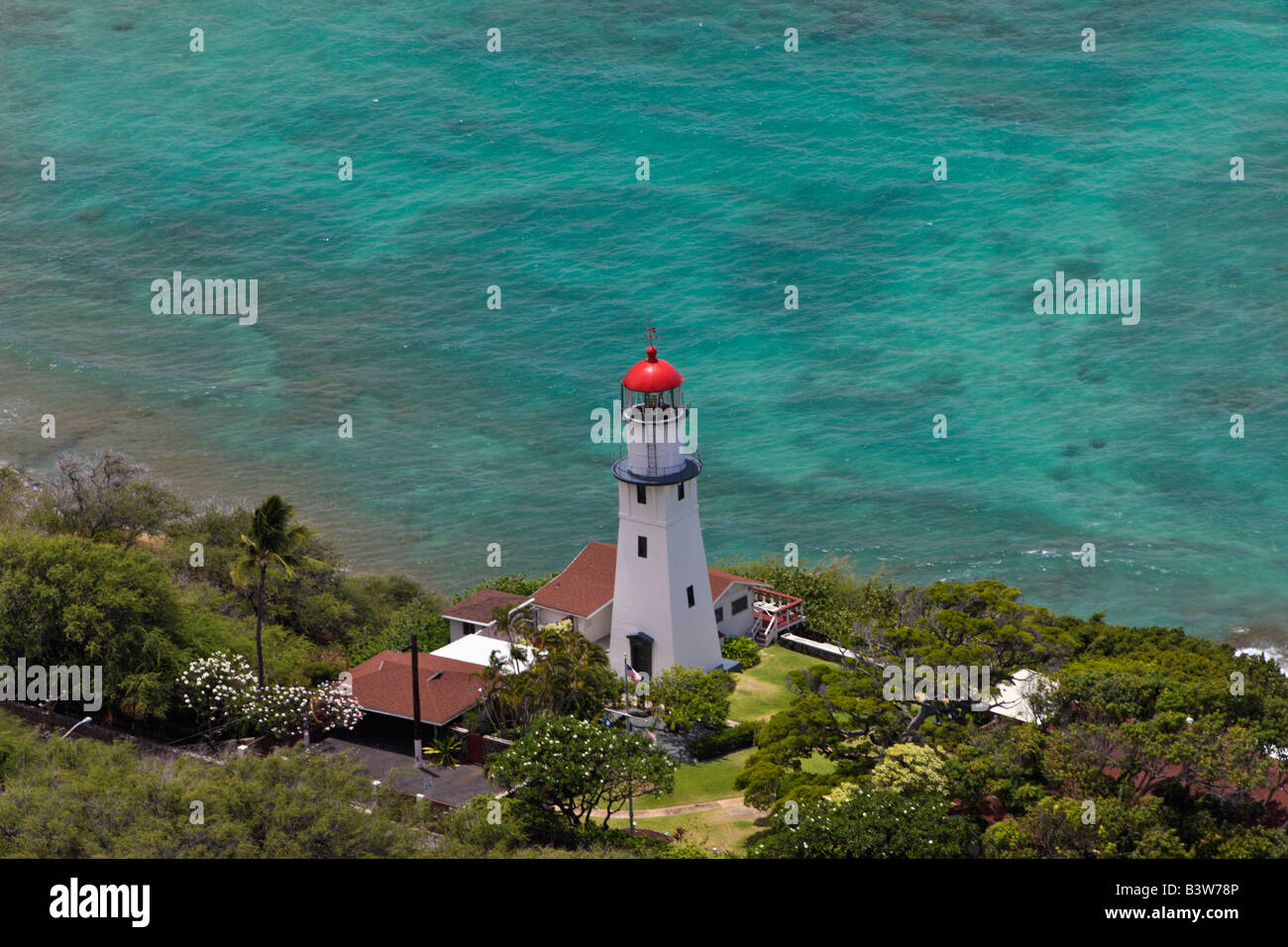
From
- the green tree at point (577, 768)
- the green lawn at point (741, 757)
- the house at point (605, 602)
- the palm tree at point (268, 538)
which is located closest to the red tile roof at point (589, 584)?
the house at point (605, 602)

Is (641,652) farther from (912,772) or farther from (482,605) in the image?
(912,772)

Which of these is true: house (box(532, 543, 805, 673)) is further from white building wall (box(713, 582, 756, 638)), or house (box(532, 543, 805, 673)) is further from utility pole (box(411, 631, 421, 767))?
utility pole (box(411, 631, 421, 767))

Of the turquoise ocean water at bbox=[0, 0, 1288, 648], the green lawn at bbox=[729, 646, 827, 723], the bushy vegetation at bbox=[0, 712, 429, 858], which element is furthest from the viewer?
the turquoise ocean water at bbox=[0, 0, 1288, 648]

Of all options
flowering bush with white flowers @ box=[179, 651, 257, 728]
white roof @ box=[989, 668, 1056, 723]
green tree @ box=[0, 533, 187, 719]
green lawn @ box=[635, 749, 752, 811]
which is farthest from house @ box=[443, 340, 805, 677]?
green tree @ box=[0, 533, 187, 719]

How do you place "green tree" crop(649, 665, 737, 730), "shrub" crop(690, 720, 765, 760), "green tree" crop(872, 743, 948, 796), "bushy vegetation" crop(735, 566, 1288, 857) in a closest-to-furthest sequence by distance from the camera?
"bushy vegetation" crop(735, 566, 1288, 857) < "green tree" crop(872, 743, 948, 796) < "shrub" crop(690, 720, 765, 760) < "green tree" crop(649, 665, 737, 730)

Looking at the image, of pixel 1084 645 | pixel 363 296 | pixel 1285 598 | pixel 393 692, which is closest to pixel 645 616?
pixel 393 692

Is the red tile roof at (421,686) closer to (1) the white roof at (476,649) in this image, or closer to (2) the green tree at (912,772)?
(1) the white roof at (476,649)

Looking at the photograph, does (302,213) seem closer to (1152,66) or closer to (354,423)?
(354,423)
